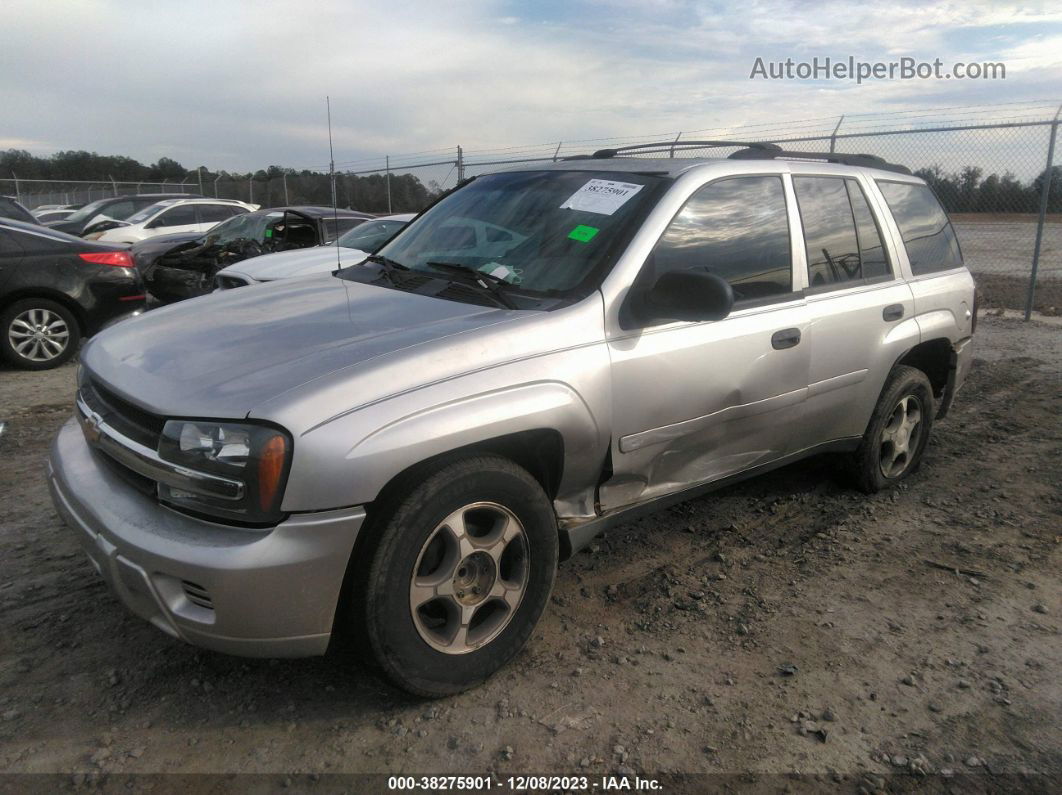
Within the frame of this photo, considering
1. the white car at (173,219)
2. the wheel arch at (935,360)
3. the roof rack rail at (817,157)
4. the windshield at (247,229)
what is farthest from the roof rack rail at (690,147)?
the white car at (173,219)

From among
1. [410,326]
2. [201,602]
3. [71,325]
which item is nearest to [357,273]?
[410,326]

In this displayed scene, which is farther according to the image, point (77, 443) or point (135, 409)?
point (77, 443)

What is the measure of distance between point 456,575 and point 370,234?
7048 millimetres

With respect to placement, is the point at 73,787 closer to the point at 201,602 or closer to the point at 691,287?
the point at 201,602

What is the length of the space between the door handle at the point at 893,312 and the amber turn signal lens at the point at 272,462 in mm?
3118

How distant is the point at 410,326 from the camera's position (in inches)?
108

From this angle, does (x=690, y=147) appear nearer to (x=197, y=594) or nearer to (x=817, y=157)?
(x=817, y=157)

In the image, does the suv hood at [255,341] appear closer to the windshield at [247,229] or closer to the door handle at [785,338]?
the door handle at [785,338]

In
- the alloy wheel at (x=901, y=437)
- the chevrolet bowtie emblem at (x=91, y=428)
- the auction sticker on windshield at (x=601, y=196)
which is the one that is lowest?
the alloy wheel at (x=901, y=437)

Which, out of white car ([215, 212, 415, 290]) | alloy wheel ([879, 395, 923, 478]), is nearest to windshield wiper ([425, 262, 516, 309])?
alloy wheel ([879, 395, 923, 478])

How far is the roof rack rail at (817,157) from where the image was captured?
385 centimetres

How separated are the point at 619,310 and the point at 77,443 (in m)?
2.04

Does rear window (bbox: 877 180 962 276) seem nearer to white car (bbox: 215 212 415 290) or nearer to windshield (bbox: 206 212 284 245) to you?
white car (bbox: 215 212 415 290)

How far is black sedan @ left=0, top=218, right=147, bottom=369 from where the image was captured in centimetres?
715
